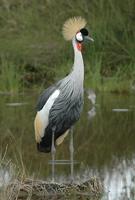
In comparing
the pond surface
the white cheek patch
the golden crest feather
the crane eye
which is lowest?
the pond surface

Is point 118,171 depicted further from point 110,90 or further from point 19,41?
point 19,41

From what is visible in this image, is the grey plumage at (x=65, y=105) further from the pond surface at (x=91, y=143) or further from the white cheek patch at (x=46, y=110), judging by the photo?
the pond surface at (x=91, y=143)

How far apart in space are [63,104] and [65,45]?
959 centimetres

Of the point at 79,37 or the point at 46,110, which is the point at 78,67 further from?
the point at 46,110

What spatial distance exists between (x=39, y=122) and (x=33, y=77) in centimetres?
876

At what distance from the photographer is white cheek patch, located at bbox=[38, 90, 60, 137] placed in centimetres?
971

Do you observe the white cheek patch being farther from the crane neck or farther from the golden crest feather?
the golden crest feather

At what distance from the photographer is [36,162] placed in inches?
427

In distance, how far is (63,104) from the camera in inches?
383

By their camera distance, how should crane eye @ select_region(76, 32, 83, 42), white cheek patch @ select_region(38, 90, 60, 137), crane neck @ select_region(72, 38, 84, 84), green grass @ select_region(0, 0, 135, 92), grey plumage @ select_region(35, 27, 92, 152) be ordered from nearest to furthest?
crane neck @ select_region(72, 38, 84, 84)
grey plumage @ select_region(35, 27, 92, 152)
white cheek patch @ select_region(38, 90, 60, 137)
crane eye @ select_region(76, 32, 83, 42)
green grass @ select_region(0, 0, 135, 92)

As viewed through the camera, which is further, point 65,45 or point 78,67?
point 65,45

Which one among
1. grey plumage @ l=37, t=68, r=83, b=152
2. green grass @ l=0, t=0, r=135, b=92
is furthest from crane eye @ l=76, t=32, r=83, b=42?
green grass @ l=0, t=0, r=135, b=92

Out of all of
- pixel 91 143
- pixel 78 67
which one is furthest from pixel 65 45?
pixel 78 67

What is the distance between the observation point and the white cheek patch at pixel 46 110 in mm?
9711
